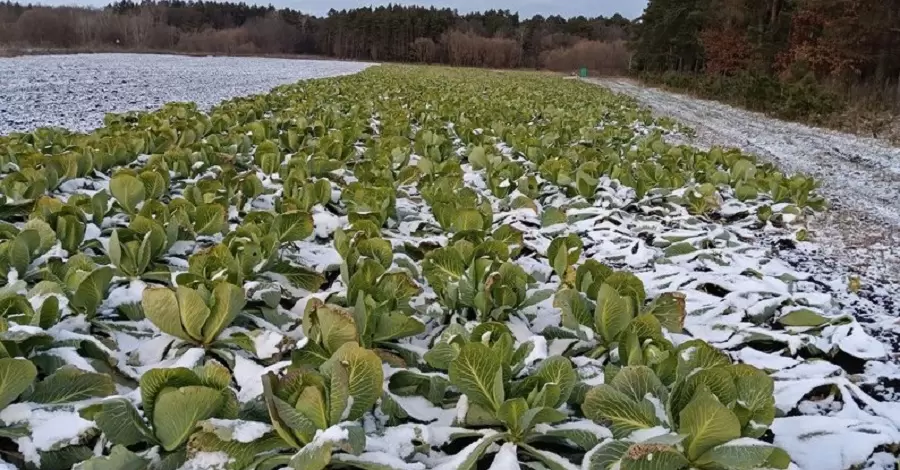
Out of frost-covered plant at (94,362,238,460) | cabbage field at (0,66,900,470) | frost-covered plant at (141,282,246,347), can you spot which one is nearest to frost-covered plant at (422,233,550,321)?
cabbage field at (0,66,900,470)

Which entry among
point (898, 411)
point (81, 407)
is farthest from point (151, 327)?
point (898, 411)

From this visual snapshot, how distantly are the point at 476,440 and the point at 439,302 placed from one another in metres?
0.83

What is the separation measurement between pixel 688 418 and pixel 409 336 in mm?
963

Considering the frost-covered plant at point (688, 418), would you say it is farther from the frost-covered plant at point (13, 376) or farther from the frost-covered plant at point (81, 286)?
the frost-covered plant at point (81, 286)

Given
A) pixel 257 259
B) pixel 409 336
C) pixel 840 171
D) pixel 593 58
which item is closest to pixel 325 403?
pixel 409 336

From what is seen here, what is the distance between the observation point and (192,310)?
1855 mm

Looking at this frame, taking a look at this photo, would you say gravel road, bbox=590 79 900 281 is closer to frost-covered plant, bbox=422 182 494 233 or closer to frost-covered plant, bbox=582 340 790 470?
frost-covered plant, bbox=422 182 494 233

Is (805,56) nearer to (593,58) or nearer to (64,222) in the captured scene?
(64,222)

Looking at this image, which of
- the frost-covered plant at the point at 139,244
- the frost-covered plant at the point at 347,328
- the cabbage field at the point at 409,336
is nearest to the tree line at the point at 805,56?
the cabbage field at the point at 409,336

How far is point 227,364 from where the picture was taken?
1.85 m

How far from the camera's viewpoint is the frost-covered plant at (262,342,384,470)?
131cm

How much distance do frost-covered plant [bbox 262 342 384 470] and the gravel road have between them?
9.47ft

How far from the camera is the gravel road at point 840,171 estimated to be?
3643mm

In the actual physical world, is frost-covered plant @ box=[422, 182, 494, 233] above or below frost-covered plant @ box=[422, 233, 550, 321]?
above
